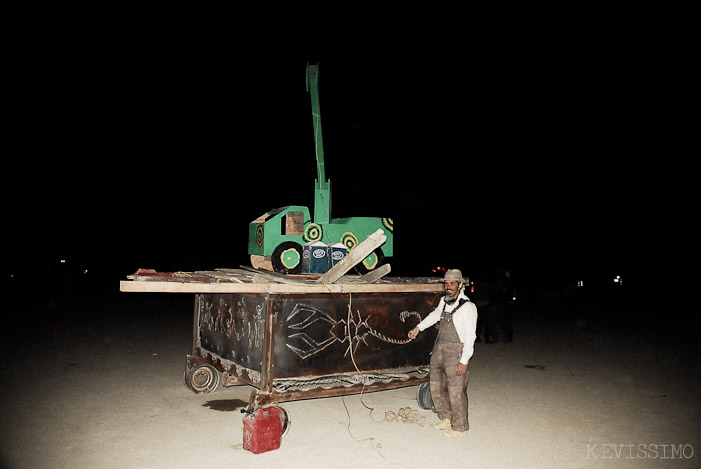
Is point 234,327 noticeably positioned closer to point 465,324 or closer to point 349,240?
point 349,240

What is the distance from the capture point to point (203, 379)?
7352 mm

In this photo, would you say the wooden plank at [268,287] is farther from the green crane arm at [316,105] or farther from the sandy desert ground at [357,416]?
the green crane arm at [316,105]

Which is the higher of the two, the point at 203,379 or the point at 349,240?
the point at 349,240

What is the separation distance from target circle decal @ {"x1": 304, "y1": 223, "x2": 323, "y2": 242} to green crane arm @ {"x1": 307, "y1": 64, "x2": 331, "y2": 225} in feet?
0.83

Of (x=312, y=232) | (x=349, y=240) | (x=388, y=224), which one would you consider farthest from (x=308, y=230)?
(x=388, y=224)

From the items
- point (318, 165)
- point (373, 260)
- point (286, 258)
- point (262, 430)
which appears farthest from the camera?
point (318, 165)

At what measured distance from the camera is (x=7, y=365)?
29.0 feet

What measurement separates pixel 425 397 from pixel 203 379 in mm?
3014

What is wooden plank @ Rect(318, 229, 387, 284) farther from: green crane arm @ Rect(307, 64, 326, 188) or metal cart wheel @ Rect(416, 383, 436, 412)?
green crane arm @ Rect(307, 64, 326, 188)

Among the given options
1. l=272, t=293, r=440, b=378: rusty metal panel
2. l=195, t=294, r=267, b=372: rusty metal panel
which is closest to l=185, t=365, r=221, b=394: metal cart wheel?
l=195, t=294, r=267, b=372: rusty metal panel

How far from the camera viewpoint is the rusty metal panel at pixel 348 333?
576 centimetres

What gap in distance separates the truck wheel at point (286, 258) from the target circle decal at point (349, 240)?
605 mm

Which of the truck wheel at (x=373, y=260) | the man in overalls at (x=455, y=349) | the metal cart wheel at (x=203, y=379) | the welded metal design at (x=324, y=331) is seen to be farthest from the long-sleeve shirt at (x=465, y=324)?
the metal cart wheel at (x=203, y=379)

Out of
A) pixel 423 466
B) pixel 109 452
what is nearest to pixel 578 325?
pixel 423 466
